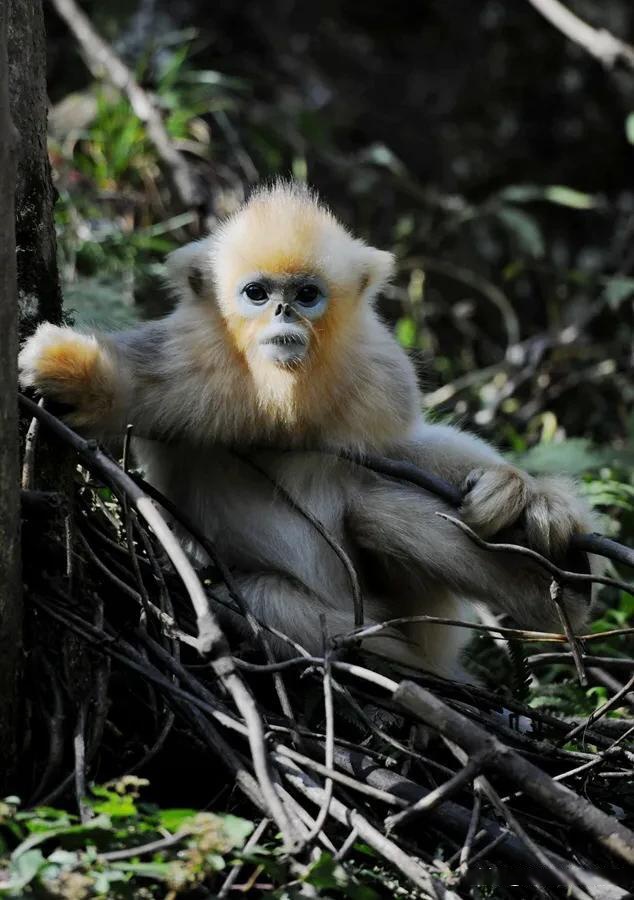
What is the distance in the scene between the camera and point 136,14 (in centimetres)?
893

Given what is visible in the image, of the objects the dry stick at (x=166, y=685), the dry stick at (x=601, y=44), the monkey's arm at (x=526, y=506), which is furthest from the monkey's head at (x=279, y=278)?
the dry stick at (x=601, y=44)

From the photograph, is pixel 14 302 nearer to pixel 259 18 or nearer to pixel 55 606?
pixel 55 606

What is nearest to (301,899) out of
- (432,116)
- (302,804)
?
(302,804)

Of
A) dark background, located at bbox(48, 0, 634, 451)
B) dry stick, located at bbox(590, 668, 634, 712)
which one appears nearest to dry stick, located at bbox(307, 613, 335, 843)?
dry stick, located at bbox(590, 668, 634, 712)

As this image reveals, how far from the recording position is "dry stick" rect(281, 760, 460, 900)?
2.40 meters

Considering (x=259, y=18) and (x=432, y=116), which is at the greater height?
(x=259, y=18)

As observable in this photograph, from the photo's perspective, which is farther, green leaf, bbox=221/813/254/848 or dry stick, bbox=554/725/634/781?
Result: dry stick, bbox=554/725/634/781

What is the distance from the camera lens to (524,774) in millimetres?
2453

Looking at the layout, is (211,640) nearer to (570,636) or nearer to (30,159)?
(570,636)

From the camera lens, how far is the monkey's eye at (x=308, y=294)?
3.67 metres

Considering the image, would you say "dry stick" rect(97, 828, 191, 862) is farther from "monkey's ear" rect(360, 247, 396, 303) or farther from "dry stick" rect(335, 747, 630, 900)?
"monkey's ear" rect(360, 247, 396, 303)

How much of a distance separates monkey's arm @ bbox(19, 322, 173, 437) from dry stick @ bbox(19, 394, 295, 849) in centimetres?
36

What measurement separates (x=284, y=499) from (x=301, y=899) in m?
1.71

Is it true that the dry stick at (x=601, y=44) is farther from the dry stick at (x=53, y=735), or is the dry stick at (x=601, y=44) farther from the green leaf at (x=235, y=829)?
the green leaf at (x=235, y=829)
